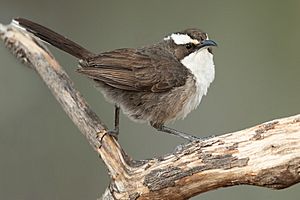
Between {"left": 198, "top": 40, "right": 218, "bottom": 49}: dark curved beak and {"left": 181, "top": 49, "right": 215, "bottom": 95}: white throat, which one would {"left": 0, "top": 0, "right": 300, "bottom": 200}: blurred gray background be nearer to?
{"left": 181, "top": 49, "right": 215, "bottom": 95}: white throat

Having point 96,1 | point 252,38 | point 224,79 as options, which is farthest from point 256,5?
point 96,1

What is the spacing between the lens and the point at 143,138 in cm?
352

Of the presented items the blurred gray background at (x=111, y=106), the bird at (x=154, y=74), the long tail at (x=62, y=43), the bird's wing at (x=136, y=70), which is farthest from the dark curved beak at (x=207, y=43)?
the blurred gray background at (x=111, y=106)

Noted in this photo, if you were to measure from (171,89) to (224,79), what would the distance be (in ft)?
3.40

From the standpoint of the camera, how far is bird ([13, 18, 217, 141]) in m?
2.56

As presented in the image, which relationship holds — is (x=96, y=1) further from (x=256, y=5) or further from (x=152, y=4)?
(x=256, y=5)

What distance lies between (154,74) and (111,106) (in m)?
0.95

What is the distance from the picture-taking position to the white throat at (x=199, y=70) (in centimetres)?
267

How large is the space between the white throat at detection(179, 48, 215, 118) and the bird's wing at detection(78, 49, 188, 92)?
4 cm

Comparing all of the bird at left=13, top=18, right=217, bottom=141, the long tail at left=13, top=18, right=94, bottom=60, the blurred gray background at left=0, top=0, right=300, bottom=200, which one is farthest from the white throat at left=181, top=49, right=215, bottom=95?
the blurred gray background at left=0, top=0, right=300, bottom=200

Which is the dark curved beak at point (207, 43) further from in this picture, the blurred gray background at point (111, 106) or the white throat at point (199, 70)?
the blurred gray background at point (111, 106)

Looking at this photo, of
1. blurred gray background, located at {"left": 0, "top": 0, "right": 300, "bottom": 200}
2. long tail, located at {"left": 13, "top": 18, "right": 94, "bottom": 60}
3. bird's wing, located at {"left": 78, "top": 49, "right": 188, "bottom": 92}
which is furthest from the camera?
blurred gray background, located at {"left": 0, "top": 0, "right": 300, "bottom": 200}

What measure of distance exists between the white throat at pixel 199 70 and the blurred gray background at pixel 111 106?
78 cm

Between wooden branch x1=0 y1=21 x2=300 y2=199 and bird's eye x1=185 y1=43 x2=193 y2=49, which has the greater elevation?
bird's eye x1=185 y1=43 x2=193 y2=49
